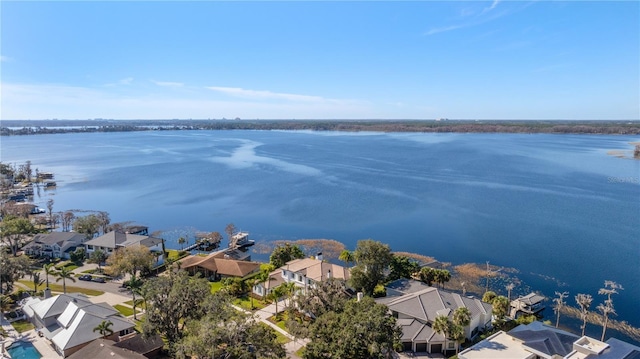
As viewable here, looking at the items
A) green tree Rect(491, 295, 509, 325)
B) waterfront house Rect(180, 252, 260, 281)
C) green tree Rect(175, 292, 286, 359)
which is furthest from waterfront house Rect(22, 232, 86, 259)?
green tree Rect(491, 295, 509, 325)

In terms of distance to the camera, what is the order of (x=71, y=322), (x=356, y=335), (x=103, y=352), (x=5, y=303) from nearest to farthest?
(x=356, y=335) → (x=103, y=352) → (x=71, y=322) → (x=5, y=303)

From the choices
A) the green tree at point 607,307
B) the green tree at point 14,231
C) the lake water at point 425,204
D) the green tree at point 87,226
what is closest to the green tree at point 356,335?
the green tree at point 607,307

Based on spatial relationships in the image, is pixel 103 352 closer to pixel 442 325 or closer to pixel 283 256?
pixel 442 325

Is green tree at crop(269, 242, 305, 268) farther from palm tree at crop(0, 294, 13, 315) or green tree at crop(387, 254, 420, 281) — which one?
palm tree at crop(0, 294, 13, 315)

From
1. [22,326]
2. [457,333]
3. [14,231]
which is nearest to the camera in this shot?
[457,333]

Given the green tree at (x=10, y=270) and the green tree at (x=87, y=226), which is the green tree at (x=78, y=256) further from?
the green tree at (x=10, y=270)

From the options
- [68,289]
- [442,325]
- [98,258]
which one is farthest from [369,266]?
[98,258]

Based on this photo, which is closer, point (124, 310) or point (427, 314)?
point (427, 314)
